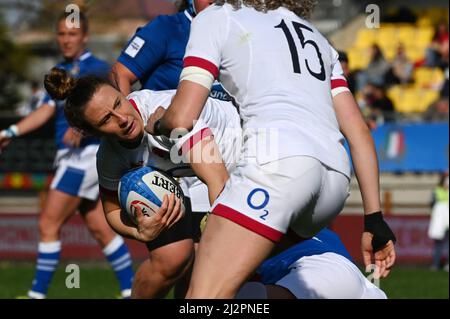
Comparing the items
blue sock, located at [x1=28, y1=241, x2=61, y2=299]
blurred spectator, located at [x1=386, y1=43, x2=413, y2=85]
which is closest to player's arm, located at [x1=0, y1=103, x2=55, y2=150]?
blue sock, located at [x1=28, y1=241, x2=61, y2=299]

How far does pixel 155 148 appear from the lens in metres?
4.96

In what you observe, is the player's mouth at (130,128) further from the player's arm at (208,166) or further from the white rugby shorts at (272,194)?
the white rugby shorts at (272,194)

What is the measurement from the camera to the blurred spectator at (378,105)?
16438 millimetres

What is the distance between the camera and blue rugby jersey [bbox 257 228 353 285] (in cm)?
Answer: 484

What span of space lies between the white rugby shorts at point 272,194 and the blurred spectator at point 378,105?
12.3 meters

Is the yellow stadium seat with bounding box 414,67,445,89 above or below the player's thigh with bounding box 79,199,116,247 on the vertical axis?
below

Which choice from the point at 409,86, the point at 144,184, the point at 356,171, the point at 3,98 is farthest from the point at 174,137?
the point at 3,98

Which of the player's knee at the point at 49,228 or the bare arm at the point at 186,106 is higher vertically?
the bare arm at the point at 186,106

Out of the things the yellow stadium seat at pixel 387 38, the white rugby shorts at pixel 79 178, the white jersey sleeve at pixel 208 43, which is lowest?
the yellow stadium seat at pixel 387 38

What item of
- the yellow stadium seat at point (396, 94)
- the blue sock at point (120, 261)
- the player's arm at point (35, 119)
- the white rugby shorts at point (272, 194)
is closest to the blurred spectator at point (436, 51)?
the yellow stadium seat at point (396, 94)

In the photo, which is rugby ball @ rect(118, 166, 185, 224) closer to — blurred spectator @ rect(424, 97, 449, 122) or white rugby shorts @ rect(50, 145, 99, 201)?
white rugby shorts @ rect(50, 145, 99, 201)

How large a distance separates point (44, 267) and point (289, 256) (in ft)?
15.2

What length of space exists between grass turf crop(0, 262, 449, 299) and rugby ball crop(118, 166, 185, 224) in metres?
4.74

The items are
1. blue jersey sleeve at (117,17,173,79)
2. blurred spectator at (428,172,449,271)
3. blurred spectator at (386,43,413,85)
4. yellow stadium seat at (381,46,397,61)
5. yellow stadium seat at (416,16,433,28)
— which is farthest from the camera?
yellow stadium seat at (416,16,433,28)
